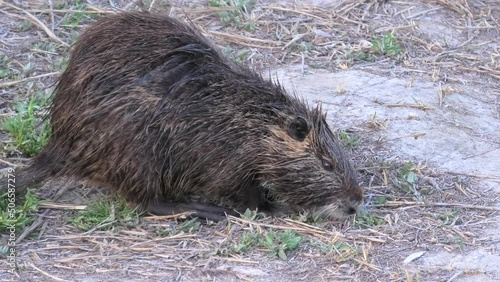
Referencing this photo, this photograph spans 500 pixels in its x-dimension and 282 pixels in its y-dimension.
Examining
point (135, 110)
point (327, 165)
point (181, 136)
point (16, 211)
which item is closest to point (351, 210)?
point (327, 165)

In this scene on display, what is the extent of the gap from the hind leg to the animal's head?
0.27 meters

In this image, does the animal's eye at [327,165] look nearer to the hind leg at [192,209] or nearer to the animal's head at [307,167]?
the animal's head at [307,167]

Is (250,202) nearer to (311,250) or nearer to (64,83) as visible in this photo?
(311,250)

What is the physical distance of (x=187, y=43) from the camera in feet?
14.3

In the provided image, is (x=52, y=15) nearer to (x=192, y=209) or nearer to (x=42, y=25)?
(x=42, y=25)

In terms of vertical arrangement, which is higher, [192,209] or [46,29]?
[46,29]

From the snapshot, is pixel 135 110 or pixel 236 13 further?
pixel 236 13

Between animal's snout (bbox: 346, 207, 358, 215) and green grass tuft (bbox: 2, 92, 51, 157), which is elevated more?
green grass tuft (bbox: 2, 92, 51, 157)

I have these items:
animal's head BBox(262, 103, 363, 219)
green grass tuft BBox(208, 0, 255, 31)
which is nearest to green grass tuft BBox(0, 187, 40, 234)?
animal's head BBox(262, 103, 363, 219)

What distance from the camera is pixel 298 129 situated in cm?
424

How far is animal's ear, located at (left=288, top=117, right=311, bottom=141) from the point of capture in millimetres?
4219

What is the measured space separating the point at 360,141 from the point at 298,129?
28.6 inches

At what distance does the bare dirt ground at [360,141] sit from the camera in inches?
149

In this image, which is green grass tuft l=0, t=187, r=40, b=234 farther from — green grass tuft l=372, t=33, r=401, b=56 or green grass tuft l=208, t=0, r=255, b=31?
green grass tuft l=372, t=33, r=401, b=56
